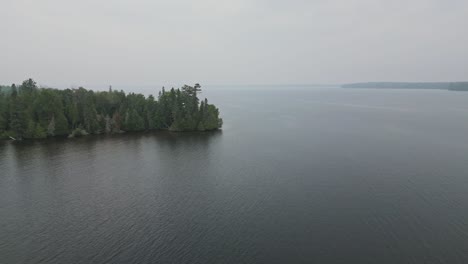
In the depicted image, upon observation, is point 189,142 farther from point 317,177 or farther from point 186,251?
point 186,251

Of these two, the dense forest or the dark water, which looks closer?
the dark water

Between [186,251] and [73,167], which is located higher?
[73,167]

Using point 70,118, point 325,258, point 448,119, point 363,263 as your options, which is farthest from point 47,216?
point 448,119

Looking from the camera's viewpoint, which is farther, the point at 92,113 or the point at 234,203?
the point at 92,113

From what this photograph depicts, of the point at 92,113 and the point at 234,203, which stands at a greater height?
the point at 92,113

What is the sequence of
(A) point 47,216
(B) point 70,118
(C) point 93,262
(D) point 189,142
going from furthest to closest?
(B) point 70,118 < (D) point 189,142 < (A) point 47,216 < (C) point 93,262
